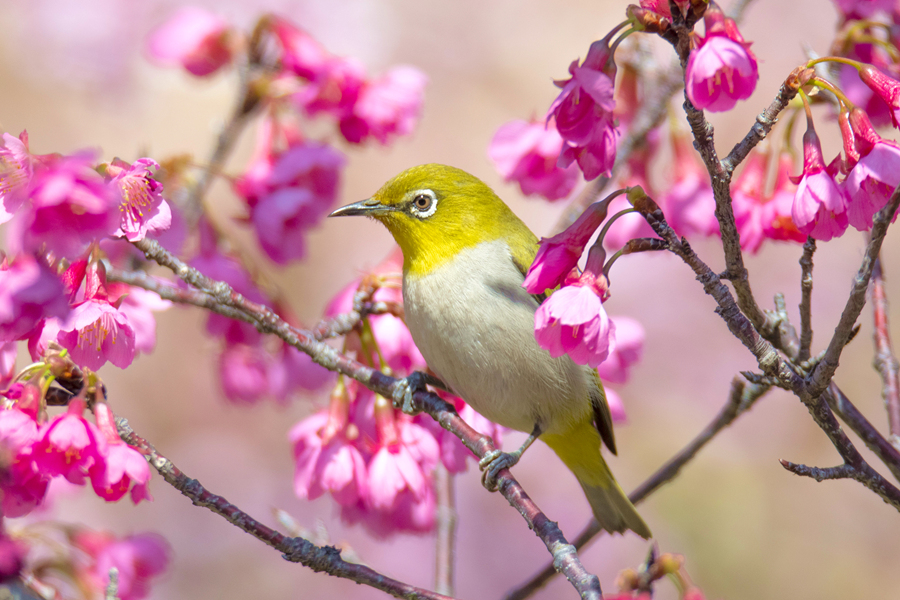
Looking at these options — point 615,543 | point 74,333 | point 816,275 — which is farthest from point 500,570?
point 74,333

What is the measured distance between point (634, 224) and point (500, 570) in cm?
350

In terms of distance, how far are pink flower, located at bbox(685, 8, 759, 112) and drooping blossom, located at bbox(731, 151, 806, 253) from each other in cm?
89

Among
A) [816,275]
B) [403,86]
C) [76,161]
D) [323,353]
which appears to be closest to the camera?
[76,161]

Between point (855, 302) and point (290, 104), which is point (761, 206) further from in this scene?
point (290, 104)

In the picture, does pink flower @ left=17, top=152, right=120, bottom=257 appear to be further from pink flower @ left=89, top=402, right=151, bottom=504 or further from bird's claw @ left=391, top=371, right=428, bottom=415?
bird's claw @ left=391, top=371, right=428, bottom=415

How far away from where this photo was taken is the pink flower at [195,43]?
10.2 ft

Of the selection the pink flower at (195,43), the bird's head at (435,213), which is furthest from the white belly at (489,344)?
the pink flower at (195,43)

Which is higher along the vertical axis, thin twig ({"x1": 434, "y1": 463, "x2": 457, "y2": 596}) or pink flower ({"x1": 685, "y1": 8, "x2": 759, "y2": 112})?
pink flower ({"x1": 685, "y1": 8, "x2": 759, "y2": 112})

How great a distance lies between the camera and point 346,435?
2.38 meters

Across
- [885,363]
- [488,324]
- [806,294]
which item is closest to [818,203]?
[806,294]

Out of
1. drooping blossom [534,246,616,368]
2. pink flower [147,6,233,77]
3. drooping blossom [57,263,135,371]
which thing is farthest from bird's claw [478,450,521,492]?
pink flower [147,6,233,77]

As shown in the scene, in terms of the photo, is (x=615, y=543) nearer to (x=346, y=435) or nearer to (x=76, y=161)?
(x=346, y=435)

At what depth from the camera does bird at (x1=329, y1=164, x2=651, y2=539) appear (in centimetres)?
243

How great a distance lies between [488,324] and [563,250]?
2.88 ft
